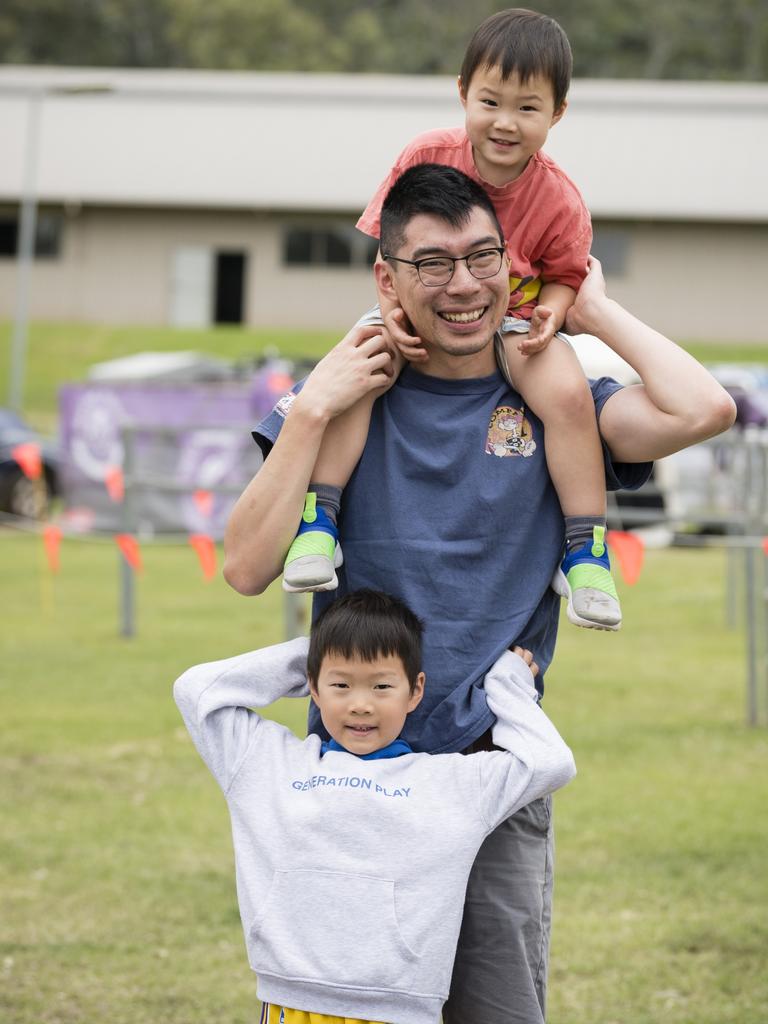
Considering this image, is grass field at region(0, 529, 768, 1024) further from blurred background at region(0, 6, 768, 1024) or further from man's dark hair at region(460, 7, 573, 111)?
man's dark hair at region(460, 7, 573, 111)

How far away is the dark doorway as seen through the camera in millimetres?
40250

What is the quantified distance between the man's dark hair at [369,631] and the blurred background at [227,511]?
2430 mm

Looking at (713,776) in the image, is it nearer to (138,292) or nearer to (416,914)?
(416,914)

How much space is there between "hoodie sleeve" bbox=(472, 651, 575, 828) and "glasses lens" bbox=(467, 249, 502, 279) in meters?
0.74

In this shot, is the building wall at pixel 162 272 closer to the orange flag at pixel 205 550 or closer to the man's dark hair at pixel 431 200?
the orange flag at pixel 205 550

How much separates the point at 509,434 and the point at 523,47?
814 mm

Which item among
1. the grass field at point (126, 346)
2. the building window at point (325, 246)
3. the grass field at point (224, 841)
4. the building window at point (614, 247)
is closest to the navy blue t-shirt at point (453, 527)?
the grass field at point (224, 841)

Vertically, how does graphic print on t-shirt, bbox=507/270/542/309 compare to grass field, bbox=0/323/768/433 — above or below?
below

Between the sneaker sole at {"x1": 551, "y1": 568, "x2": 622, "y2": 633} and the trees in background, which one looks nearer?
the sneaker sole at {"x1": 551, "y1": 568, "x2": 622, "y2": 633}

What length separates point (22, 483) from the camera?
18.2 metres

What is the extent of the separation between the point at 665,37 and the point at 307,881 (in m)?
59.6

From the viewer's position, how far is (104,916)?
579 cm

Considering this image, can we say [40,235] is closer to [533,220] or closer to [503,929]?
[533,220]

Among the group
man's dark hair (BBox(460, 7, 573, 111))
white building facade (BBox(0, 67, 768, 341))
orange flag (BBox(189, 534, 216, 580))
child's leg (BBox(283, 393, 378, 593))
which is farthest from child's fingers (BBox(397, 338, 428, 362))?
white building facade (BBox(0, 67, 768, 341))
